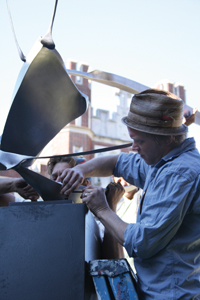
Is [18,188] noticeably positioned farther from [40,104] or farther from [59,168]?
[59,168]

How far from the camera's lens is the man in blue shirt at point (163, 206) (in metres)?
1.20

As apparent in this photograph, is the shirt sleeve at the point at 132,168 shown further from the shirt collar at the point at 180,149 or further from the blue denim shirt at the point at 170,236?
the blue denim shirt at the point at 170,236

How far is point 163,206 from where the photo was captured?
1.22m

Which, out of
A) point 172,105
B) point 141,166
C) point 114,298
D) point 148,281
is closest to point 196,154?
point 172,105

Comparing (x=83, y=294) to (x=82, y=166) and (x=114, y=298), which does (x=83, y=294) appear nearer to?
(x=114, y=298)

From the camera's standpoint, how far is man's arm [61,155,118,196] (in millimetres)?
1456

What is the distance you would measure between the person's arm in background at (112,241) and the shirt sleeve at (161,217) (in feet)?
1.73

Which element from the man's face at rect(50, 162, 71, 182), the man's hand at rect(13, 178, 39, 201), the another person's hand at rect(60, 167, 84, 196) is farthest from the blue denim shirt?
the man's face at rect(50, 162, 71, 182)

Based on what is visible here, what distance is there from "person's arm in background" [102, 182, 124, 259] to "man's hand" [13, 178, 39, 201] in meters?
0.41

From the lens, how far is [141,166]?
178 cm

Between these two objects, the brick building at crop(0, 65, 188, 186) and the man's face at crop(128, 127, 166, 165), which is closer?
the man's face at crop(128, 127, 166, 165)

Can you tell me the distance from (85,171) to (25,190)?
12.6 inches

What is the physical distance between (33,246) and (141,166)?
791 mm

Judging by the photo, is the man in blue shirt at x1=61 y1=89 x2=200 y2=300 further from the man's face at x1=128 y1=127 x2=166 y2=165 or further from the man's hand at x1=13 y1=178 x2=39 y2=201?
the man's hand at x1=13 y1=178 x2=39 y2=201
